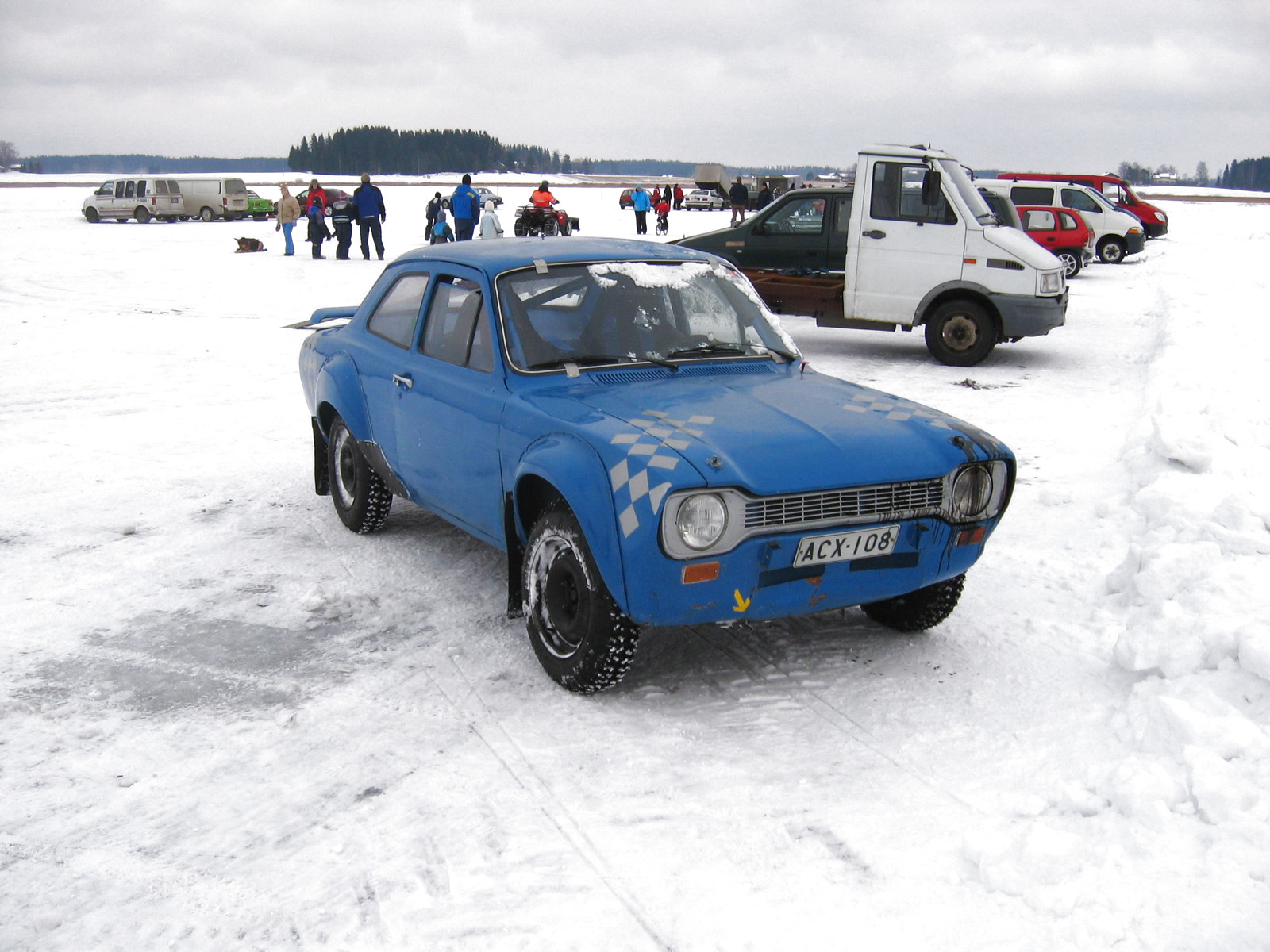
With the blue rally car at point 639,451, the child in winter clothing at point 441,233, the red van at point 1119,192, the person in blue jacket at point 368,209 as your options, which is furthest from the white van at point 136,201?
the blue rally car at point 639,451

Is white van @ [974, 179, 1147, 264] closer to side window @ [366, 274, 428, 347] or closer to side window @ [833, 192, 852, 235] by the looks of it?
side window @ [833, 192, 852, 235]

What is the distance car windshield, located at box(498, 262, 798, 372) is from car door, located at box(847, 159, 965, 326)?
22.7ft

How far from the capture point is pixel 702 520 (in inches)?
138

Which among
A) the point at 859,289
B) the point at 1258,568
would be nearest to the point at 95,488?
the point at 1258,568

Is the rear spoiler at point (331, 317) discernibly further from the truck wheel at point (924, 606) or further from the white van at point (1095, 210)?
the white van at point (1095, 210)

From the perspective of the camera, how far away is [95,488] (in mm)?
6707

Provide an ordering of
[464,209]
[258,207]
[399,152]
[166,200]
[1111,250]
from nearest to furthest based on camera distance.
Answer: [464,209] < [1111,250] < [166,200] < [258,207] < [399,152]

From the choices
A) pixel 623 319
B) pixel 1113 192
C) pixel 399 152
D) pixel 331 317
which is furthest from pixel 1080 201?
pixel 399 152

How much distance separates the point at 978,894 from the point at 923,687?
4.26 feet

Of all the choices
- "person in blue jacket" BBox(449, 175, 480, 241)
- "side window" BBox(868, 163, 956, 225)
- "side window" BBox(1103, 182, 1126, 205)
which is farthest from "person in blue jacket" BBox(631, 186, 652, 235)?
"side window" BBox(868, 163, 956, 225)

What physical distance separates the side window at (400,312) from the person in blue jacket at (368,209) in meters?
17.2

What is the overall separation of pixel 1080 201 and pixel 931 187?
15.3 metres

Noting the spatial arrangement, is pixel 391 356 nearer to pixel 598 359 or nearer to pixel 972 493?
pixel 598 359

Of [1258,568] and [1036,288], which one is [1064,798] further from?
[1036,288]
